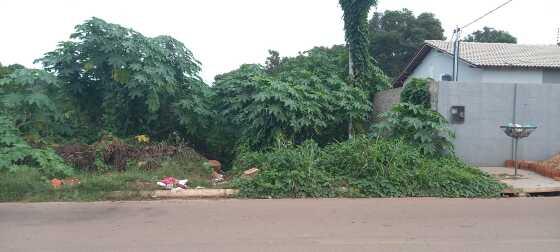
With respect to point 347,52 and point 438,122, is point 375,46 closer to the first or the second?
point 347,52

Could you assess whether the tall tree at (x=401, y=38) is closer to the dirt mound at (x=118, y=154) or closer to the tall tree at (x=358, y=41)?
the tall tree at (x=358, y=41)

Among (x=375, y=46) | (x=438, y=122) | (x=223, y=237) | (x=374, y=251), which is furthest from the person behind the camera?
(x=375, y=46)

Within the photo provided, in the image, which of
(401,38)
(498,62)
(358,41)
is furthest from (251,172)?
(401,38)

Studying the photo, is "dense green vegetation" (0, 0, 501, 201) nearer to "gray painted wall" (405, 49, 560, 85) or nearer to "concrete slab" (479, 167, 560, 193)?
"concrete slab" (479, 167, 560, 193)

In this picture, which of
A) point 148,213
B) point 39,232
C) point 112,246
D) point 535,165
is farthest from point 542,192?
point 39,232

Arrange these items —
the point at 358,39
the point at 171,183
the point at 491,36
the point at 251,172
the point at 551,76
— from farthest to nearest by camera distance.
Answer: the point at 491,36 < the point at 551,76 < the point at 358,39 < the point at 251,172 < the point at 171,183

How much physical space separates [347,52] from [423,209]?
7.27m

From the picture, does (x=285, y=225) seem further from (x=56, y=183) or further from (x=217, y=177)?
(x=56, y=183)

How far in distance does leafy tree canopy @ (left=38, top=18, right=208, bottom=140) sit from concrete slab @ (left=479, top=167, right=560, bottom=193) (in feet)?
22.4

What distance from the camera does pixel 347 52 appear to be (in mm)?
13234

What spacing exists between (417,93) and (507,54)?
19447mm

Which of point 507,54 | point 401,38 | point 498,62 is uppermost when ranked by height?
point 401,38

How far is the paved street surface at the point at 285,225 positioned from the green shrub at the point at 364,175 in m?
0.40

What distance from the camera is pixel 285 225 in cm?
578
